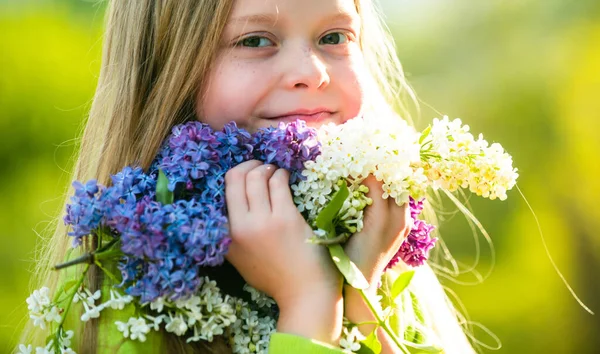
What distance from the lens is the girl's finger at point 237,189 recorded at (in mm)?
2068

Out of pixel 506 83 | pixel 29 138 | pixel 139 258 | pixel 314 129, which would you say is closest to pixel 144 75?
pixel 314 129

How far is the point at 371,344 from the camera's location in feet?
6.51

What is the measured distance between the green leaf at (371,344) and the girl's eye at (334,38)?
103cm

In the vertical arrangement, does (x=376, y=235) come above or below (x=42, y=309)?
above

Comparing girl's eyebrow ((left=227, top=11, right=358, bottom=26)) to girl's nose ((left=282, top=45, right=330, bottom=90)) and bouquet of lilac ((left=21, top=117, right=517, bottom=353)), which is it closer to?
girl's nose ((left=282, top=45, right=330, bottom=90))

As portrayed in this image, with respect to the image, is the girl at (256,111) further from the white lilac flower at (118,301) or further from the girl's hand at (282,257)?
the white lilac flower at (118,301)

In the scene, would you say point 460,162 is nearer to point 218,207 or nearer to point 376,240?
point 376,240

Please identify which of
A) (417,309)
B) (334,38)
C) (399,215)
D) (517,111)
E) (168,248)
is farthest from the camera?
(517,111)

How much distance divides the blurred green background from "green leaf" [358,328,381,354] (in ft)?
17.1

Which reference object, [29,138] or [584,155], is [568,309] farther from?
[29,138]

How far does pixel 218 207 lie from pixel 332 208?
32 cm

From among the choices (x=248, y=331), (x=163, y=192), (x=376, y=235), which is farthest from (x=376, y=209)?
(x=163, y=192)

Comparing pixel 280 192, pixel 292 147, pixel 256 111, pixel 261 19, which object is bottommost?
pixel 280 192

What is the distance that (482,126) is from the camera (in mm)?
8266
